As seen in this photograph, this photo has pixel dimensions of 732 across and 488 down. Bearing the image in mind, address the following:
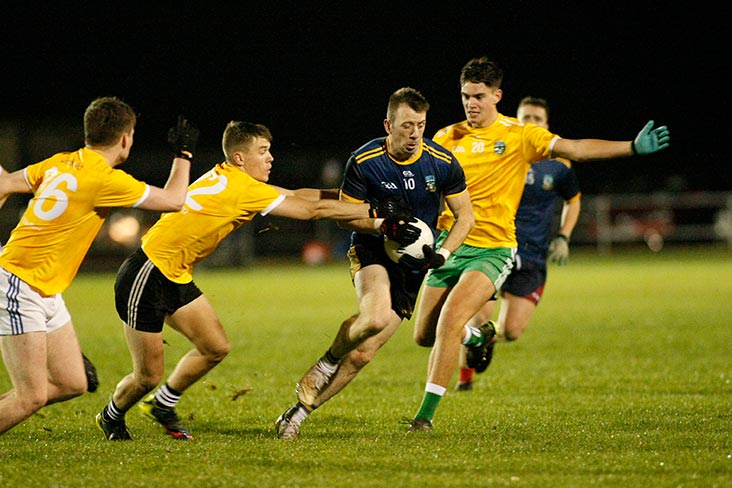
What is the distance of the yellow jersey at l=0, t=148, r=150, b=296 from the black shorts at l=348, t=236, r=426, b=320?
1.74 metres

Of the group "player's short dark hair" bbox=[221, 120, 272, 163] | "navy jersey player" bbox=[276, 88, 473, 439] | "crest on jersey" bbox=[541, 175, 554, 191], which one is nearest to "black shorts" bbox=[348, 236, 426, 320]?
"navy jersey player" bbox=[276, 88, 473, 439]

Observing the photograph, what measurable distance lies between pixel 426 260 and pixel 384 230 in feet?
1.11

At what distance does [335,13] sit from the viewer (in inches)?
1388

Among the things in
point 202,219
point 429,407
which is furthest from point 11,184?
point 429,407

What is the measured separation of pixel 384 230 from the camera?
6453 mm

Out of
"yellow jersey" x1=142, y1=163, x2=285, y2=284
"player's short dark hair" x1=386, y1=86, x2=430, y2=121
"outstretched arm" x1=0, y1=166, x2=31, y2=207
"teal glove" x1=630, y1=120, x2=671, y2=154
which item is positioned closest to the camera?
"outstretched arm" x1=0, y1=166, x2=31, y2=207

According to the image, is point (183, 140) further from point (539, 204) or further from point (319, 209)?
point (539, 204)

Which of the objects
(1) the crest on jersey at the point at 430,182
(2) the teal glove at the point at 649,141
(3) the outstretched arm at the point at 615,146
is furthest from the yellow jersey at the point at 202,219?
(2) the teal glove at the point at 649,141

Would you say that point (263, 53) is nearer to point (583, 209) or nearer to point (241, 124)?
point (583, 209)

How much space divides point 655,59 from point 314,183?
44.4ft

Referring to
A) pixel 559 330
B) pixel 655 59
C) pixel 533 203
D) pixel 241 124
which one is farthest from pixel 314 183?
pixel 241 124

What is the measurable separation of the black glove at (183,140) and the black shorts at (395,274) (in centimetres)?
147

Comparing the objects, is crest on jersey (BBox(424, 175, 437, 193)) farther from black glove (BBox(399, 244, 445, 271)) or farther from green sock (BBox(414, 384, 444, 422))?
green sock (BBox(414, 384, 444, 422))

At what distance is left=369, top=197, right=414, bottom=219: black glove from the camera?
21.3ft
